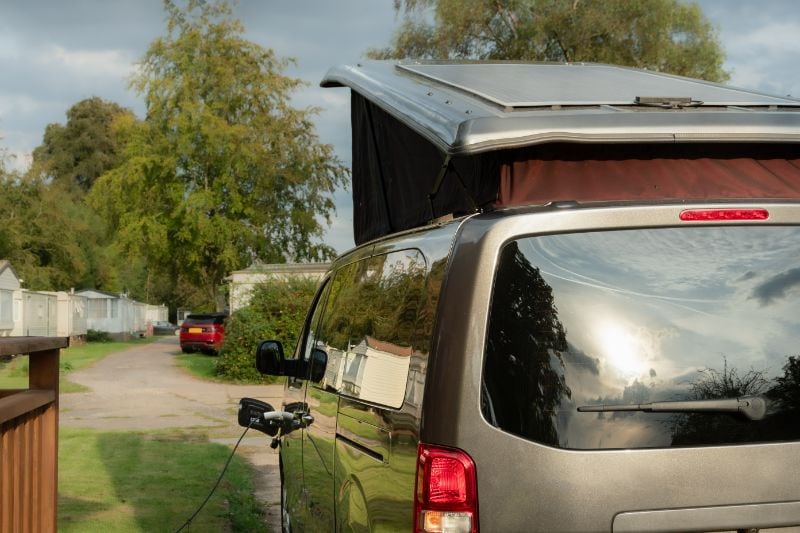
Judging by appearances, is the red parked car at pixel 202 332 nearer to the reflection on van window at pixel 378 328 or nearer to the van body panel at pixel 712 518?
the reflection on van window at pixel 378 328

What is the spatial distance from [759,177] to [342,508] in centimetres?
216

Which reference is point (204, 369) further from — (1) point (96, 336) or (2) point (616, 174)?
(1) point (96, 336)

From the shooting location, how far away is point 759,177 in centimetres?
423

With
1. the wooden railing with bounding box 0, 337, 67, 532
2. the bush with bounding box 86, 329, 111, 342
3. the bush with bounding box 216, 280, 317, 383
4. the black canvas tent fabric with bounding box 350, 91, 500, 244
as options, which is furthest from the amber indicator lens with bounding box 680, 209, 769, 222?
the bush with bounding box 86, 329, 111, 342

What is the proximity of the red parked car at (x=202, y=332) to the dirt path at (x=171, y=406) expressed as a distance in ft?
23.2

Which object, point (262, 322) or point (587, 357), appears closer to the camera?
point (587, 357)

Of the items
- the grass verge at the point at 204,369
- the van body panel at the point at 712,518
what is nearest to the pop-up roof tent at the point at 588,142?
the van body panel at the point at 712,518

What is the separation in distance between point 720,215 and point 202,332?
3445 cm

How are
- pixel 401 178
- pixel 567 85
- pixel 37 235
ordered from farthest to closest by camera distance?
pixel 37 235, pixel 401 178, pixel 567 85

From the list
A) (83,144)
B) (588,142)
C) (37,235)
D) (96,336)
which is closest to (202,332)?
(96,336)

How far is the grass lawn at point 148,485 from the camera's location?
8.61m

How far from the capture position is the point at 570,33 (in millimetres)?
33375

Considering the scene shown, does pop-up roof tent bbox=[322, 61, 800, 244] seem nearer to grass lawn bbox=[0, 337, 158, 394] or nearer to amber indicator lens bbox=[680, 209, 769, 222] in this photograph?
amber indicator lens bbox=[680, 209, 769, 222]

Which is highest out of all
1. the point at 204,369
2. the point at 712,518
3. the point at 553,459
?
the point at 553,459
